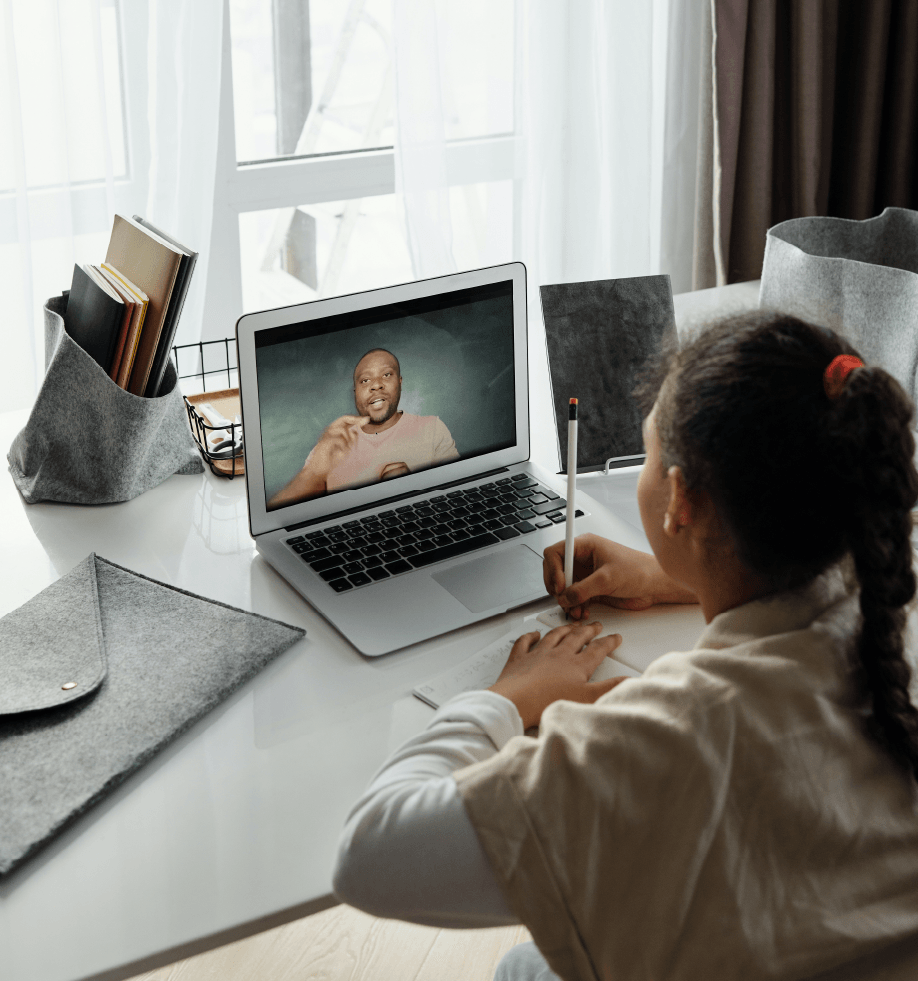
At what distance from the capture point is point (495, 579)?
1029mm

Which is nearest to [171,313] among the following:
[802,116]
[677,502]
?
[677,502]

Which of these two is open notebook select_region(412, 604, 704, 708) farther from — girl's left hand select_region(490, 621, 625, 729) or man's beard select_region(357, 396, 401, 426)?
man's beard select_region(357, 396, 401, 426)

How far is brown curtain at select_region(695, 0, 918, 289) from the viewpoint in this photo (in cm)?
227

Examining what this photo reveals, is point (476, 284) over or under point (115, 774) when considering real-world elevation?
over

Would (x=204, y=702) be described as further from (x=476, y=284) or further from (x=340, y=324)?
(x=476, y=284)

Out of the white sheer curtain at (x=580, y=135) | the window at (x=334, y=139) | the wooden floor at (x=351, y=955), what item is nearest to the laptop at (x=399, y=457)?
the wooden floor at (x=351, y=955)

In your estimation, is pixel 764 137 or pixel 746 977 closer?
pixel 746 977

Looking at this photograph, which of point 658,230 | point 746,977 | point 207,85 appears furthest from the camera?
point 658,230

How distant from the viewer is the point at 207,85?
2010mm

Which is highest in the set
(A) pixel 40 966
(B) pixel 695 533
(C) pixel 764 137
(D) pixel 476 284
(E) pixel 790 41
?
(E) pixel 790 41

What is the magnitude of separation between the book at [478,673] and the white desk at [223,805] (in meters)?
0.02

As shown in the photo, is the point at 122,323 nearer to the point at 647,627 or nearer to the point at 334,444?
the point at 334,444

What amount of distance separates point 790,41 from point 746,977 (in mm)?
2207

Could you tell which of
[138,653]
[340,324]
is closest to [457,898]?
[138,653]
